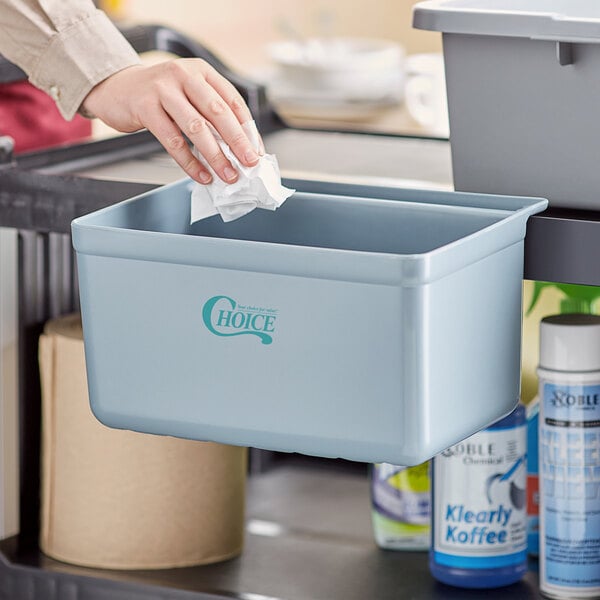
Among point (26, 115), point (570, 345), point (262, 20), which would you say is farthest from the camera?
point (262, 20)

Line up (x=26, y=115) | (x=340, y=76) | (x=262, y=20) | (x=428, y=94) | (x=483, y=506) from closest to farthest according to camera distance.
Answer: (x=483, y=506) → (x=26, y=115) → (x=428, y=94) → (x=340, y=76) → (x=262, y=20)

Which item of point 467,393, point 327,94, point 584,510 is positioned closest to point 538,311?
point 584,510

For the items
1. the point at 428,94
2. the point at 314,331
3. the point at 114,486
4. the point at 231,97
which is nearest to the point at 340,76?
the point at 428,94

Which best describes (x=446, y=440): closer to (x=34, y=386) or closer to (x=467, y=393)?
(x=467, y=393)

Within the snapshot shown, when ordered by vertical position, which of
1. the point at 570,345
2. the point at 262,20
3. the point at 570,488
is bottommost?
the point at 570,488

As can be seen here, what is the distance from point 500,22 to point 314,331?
263 millimetres

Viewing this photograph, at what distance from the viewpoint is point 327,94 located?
2369mm

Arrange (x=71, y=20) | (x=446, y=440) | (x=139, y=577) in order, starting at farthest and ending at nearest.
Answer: (x=139, y=577) → (x=71, y=20) → (x=446, y=440)

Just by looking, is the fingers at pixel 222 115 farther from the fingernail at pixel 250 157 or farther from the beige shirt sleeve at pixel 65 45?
the beige shirt sleeve at pixel 65 45

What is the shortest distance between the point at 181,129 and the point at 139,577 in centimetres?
46

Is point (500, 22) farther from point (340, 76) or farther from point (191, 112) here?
point (340, 76)

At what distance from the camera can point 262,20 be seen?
3582 mm

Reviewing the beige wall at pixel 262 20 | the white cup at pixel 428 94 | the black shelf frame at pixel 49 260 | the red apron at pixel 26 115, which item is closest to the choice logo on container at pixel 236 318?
the black shelf frame at pixel 49 260

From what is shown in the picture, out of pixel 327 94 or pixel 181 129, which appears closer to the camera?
pixel 181 129
